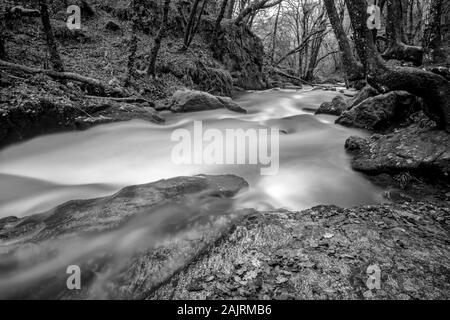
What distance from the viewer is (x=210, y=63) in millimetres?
12664

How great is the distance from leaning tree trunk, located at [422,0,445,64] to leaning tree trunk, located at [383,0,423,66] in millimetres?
1300

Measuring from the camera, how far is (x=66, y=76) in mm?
6762

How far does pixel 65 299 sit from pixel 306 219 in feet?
8.16

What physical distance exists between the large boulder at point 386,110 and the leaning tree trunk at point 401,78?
1946 millimetres

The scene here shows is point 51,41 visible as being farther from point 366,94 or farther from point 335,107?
point 366,94

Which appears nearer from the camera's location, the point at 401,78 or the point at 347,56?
the point at 401,78

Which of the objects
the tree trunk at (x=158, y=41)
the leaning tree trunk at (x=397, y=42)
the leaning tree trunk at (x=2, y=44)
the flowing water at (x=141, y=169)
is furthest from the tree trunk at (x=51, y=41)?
the leaning tree trunk at (x=397, y=42)

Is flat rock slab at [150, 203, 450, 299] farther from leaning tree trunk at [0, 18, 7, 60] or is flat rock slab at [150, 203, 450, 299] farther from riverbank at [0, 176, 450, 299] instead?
leaning tree trunk at [0, 18, 7, 60]

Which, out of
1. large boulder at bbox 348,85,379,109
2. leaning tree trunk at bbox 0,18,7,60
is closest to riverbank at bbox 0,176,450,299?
large boulder at bbox 348,85,379,109

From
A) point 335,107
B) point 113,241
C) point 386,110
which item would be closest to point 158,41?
point 335,107

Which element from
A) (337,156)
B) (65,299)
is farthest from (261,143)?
(65,299)

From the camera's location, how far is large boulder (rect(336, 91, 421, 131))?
19.3ft

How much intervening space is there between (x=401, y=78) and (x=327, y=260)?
2950mm

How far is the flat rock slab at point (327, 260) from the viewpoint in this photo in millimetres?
2145
